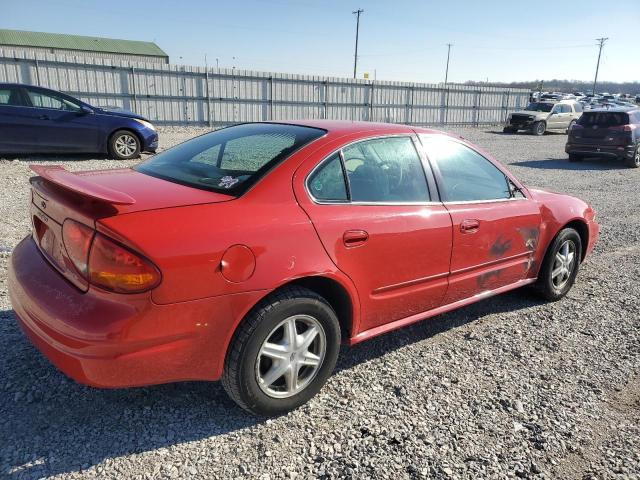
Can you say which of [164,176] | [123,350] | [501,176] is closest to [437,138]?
[501,176]

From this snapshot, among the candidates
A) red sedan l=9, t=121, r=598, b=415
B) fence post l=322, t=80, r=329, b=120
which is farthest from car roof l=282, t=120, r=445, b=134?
fence post l=322, t=80, r=329, b=120

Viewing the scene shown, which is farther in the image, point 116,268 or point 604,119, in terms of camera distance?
point 604,119

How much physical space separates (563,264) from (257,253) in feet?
10.7

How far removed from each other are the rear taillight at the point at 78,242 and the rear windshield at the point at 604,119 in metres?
15.8

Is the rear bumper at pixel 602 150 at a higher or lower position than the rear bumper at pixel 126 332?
lower

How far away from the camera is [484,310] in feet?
14.4

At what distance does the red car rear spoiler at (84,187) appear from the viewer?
89.5 inches

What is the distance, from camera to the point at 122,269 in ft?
7.20

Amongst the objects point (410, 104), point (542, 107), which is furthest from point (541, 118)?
point (410, 104)

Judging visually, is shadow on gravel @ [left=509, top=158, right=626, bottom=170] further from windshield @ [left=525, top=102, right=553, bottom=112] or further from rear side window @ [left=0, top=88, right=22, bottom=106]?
rear side window @ [left=0, top=88, right=22, bottom=106]

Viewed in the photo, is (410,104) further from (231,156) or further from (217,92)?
(231,156)

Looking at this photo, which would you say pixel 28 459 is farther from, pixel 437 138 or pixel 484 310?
pixel 484 310

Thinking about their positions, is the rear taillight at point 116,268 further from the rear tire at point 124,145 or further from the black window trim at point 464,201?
the rear tire at point 124,145

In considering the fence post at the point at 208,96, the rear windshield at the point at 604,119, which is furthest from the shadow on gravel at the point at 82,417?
the fence post at the point at 208,96
